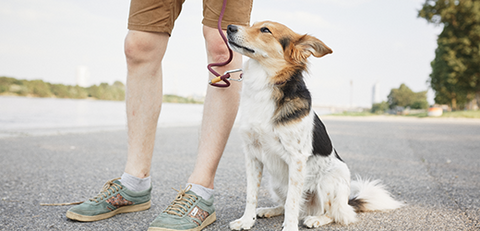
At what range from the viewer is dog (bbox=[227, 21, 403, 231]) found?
6.04ft

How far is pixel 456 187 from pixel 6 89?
91.7 feet

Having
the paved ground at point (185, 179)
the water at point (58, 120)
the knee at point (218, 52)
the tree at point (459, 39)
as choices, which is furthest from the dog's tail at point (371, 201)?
the tree at point (459, 39)

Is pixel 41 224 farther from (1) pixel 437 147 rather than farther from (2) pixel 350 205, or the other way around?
(1) pixel 437 147

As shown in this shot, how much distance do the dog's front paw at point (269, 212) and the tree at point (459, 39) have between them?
1031 inches

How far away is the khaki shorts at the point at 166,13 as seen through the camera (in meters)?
2.02

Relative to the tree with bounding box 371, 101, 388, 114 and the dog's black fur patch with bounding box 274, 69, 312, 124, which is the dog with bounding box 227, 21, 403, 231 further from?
the tree with bounding box 371, 101, 388, 114

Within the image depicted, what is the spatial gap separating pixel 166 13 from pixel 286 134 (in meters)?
1.05

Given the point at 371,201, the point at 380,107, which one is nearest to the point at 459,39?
the point at 380,107

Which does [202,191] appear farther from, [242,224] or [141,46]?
[141,46]

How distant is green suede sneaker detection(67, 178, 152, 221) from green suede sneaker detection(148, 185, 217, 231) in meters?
0.33

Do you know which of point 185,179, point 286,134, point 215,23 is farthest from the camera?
point 185,179

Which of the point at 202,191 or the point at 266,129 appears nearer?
the point at 266,129

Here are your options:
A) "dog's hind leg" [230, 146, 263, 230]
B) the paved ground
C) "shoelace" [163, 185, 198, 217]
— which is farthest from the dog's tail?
"shoelace" [163, 185, 198, 217]

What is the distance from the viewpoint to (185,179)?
3213mm
